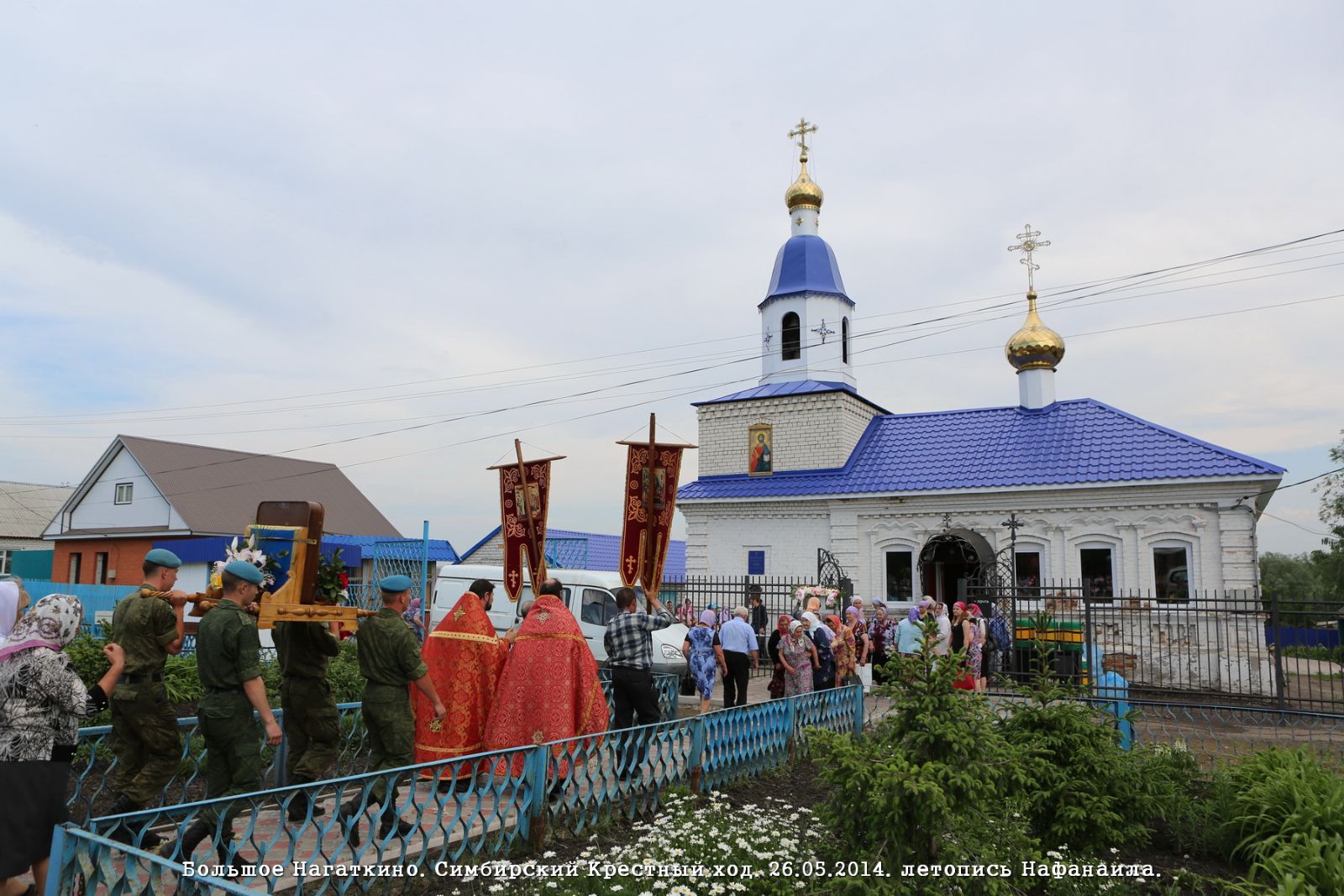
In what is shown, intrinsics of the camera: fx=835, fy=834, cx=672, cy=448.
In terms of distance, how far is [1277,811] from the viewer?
224 inches

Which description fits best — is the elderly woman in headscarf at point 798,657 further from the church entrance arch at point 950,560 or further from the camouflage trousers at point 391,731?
the church entrance arch at point 950,560

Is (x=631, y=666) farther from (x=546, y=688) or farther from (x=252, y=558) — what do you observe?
(x=252, y=558)

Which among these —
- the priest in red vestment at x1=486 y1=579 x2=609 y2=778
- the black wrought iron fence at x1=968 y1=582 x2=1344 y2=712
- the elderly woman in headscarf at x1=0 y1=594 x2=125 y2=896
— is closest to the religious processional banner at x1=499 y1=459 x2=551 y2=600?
the priest in red vestment at x1=486 y1=579 x2=609 y2=778

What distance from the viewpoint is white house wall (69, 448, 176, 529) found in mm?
27641

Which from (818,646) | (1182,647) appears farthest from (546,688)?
(1182,647)

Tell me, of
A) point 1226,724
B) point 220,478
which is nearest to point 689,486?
point 1226,724

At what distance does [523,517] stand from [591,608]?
512 centimetres

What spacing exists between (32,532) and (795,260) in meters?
40.3

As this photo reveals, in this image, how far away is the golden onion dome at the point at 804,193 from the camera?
25.1m

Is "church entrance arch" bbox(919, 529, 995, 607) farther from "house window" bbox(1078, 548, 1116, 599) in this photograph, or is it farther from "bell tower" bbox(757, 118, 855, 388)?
"bell tower" bbox(757, 118, 855, 388)

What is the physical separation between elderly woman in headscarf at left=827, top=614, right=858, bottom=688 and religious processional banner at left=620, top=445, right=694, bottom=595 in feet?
11.0

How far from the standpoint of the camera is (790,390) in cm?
2377

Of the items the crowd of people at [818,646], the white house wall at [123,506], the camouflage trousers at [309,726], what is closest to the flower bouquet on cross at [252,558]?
the camouflage trousers at [309,726]

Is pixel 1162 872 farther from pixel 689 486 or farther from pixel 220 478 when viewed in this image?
pixel 220 478
